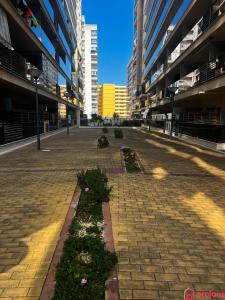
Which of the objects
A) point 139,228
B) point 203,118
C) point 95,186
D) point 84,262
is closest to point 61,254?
point 84,262

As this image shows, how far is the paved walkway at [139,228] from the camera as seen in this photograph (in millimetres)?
3598

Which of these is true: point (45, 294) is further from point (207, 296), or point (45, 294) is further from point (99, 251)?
point (207, 296)

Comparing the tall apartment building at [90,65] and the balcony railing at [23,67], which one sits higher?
the tall apartment building at [90,65]

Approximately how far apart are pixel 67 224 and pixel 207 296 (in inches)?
115

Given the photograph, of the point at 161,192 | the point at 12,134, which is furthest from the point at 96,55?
the point at 161,192

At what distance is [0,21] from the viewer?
13953 mm

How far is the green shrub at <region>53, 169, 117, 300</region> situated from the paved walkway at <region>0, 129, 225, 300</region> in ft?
0.88

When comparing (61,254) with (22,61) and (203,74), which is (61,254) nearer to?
(22,61)

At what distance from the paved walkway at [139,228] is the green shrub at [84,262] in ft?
0.88

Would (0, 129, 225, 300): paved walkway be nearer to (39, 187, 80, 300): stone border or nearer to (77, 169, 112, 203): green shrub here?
(39, 187, 80, 300): stone border

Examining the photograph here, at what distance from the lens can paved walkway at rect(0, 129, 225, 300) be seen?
142 inches

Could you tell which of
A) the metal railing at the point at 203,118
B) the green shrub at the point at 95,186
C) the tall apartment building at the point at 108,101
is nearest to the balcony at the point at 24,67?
the green shrub at the point at 95,186

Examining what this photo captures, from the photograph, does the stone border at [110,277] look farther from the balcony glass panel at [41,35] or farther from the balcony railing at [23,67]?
the balcony glass panel at [41,35]

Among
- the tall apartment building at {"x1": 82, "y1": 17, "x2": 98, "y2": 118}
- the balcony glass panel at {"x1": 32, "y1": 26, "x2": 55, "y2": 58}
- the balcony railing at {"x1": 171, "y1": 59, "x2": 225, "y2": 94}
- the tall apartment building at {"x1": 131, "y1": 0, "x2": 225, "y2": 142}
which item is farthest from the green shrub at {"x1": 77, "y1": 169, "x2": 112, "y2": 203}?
the tall apartment building at {"x1": 82, "y1": 17, "x2": 98, "y2": 118}
